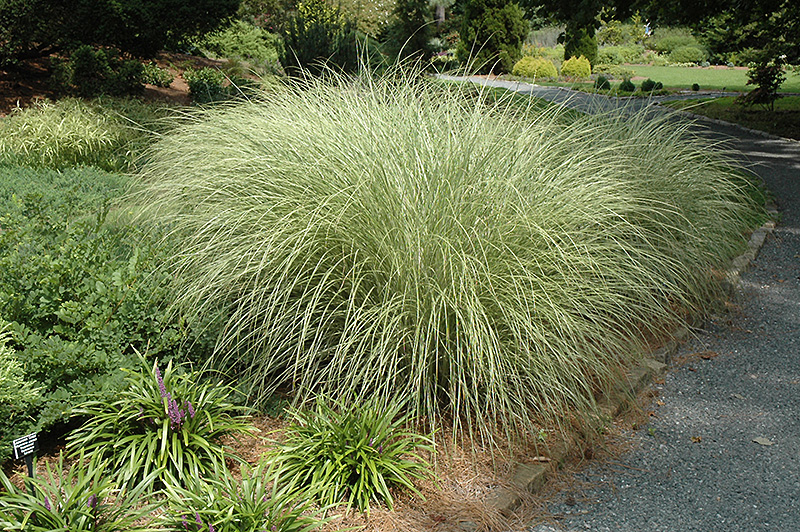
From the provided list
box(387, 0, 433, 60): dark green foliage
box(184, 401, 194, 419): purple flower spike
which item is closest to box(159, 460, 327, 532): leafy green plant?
box(184, 401, 194, 419): purple flower spike

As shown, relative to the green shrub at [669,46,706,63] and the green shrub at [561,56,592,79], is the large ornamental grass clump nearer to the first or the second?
the green shrub at [561,56,592,79]

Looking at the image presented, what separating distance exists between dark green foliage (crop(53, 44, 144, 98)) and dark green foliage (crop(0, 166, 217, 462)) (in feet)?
18.8

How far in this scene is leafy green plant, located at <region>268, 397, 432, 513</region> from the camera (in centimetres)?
203

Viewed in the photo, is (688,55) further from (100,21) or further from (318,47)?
(100,21)

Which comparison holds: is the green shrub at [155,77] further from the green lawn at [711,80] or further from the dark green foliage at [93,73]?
the green lawn at [711,80]

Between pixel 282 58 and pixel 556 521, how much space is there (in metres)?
8.68

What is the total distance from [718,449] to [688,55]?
33.7 metres

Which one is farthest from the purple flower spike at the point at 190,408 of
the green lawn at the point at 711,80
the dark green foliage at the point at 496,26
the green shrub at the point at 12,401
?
the green lawn at the point at 711,80

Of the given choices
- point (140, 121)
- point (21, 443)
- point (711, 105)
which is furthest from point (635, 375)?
point (711, 105)

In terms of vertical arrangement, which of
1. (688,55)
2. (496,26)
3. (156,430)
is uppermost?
(688,55)

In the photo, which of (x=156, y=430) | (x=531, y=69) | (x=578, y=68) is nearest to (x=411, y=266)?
(x=156, y=430)

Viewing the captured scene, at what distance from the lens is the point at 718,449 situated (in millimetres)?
2598

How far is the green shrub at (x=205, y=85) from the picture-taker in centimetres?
841

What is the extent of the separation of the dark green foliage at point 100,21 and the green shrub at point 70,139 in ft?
7.78
